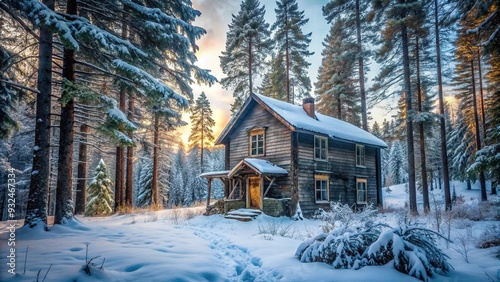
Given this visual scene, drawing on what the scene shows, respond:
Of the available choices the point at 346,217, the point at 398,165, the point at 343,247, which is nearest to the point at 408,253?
the point at 343,247

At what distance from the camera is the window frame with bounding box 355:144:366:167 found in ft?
67.4

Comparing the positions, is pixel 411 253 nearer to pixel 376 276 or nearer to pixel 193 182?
pixel 376 276

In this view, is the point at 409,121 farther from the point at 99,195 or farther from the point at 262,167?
the point at 99,195

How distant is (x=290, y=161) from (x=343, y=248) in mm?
11536

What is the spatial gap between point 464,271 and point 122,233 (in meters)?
8.46

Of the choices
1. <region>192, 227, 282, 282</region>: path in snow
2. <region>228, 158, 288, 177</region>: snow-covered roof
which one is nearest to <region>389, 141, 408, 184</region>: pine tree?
<region>228, 158, 288, 177</region>: snow-covered roof

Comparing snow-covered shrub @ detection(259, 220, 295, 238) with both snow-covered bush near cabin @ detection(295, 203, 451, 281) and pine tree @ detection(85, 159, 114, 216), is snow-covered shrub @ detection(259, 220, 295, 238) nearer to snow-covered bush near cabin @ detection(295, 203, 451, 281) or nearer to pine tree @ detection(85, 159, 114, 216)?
snow-covered bush near cabin @ detection(295, 203, 451, 281)

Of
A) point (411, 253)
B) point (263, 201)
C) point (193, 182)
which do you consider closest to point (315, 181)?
point (263, 201)

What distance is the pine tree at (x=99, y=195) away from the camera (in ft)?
62.4

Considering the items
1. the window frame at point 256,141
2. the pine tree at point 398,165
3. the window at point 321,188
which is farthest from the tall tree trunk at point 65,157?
the pine tree at point 398,165

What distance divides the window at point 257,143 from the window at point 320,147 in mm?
3505

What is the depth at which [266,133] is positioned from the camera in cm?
1809

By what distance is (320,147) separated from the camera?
17922mm

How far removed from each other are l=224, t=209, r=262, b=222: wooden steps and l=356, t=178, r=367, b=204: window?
29.0ft
